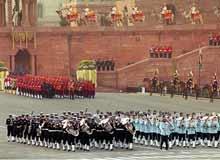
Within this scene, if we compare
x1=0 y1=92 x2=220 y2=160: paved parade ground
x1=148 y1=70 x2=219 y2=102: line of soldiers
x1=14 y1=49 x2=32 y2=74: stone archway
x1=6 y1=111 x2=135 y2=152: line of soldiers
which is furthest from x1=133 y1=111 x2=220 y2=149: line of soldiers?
x1=14 y1=49 x2=32 y2=74: stone archway

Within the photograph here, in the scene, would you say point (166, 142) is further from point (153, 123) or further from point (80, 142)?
point (80, 142)

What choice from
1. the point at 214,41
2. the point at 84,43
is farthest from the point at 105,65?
the point at 214,41

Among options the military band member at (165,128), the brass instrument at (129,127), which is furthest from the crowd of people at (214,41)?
the brass instrument at (129,127)

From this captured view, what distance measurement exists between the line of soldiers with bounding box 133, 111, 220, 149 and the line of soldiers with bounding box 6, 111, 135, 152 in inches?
44.3

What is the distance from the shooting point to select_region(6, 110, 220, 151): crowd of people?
126 ft

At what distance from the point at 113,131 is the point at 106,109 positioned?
14.4 m

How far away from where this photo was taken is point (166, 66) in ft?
229

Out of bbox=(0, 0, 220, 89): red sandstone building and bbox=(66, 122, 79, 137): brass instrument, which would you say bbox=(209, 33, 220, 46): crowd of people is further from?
bbox=(66, 122, 79, 137): brass instrument

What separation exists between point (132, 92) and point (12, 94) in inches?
446

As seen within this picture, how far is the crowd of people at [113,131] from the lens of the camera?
38281 mm

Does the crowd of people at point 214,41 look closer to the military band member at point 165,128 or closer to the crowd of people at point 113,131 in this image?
the crowd of people at point 113,131

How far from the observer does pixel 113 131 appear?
3850 cm

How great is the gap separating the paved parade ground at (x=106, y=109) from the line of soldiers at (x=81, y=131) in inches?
19.4

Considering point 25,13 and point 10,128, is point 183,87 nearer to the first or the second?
point 25,13
